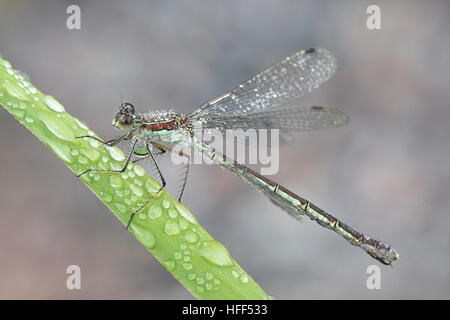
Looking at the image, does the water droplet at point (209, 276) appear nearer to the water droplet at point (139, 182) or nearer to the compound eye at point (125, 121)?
the water droplet at point (139, 182)

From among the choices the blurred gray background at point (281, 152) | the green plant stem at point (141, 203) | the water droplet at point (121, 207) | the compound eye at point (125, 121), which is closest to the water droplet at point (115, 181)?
the green plant stem at point (141, 203)

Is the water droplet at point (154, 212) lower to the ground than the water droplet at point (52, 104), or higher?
lower

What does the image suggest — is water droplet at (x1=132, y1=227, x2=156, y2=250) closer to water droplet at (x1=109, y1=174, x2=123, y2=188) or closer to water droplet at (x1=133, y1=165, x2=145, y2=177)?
water droplet at (x1=109, y1=174, x2=123, y2=188)

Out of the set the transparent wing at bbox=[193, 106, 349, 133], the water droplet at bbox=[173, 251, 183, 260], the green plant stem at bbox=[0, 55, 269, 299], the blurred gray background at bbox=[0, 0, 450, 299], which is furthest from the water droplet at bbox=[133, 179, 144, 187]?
the blurred gray background at bbox=[0, 0, 450, 299]

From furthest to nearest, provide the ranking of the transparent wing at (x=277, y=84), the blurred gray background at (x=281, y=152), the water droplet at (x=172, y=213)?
the blurred gray background at (x=281, y=152)
the transparent wing at (x=277, y=84)
the water droplet at (x=172, y=213)

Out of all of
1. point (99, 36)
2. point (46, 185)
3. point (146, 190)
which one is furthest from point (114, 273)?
point (99, 36)

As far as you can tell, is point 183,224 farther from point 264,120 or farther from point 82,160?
point 264,120

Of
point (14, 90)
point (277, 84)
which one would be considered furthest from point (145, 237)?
point (277, 84)
